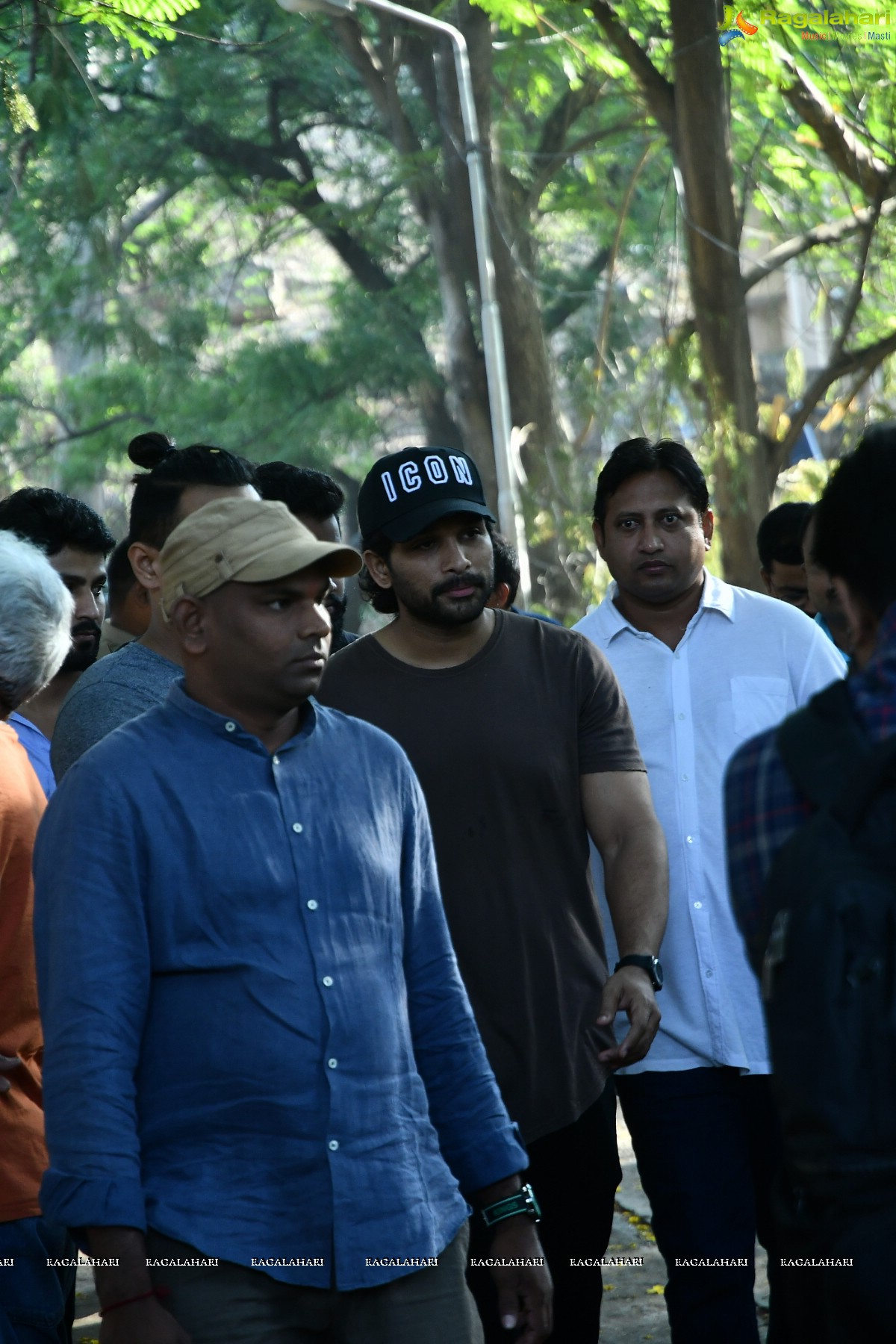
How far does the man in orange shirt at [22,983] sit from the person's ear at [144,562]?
0.32 metres

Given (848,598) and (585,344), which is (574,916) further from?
(585,344)

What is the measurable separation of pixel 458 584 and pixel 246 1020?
1.58 m

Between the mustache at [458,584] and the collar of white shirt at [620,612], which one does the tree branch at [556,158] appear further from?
the mustache at [458,584]

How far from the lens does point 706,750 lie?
14.4 feet

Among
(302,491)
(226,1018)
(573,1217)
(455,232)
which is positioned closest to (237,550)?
(226,1018)

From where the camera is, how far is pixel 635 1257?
5.84m

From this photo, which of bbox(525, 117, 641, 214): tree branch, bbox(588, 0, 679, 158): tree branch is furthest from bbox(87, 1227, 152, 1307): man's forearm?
bbox(525, 117, 641, 214): tree branch

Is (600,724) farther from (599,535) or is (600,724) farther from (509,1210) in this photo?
(509,1210)

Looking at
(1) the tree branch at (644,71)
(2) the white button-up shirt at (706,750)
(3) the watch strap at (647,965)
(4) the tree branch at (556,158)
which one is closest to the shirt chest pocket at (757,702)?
(2) the white button-up shirt at (706,750)

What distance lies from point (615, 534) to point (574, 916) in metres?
1.23

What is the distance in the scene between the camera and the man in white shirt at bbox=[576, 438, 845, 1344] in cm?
412

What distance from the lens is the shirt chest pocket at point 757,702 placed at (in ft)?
14.3

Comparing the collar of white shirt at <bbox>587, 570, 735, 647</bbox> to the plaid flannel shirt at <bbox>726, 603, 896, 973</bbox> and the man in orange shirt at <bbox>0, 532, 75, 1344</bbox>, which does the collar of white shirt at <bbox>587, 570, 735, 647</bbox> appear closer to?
the man in orange shirt at <bbox>0, 532, 75, 1344</bbox>

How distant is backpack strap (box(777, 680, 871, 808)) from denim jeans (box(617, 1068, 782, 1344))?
2157 mm
